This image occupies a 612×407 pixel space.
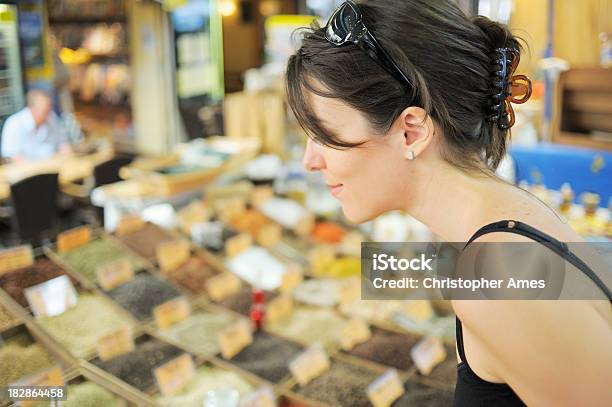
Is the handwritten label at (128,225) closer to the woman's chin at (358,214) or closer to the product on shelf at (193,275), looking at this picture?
the product on shelf at (193,275)

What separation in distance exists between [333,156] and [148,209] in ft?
8.17

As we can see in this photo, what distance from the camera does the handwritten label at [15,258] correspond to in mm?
1961

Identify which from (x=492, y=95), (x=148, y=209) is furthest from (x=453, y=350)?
(x=148, y=209)

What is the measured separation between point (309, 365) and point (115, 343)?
658 mm

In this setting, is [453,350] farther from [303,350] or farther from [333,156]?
[333,156]

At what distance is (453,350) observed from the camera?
92.3 inches

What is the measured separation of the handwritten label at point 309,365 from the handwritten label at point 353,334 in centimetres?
15

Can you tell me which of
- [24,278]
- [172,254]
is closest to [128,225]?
[172,254]

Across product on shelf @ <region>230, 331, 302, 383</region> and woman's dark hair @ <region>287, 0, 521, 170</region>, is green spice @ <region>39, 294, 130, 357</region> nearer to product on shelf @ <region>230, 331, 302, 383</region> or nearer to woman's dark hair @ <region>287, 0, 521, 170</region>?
product on shelf @ <region>230, 331, 302, 383</region>

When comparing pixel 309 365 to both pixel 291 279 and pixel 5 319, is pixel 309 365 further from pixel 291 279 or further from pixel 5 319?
pixel 5 319

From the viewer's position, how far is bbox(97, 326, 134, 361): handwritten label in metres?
1.97

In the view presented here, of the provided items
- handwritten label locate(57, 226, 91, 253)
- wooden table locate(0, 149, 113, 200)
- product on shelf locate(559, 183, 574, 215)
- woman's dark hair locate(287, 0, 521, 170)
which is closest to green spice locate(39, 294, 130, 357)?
handwritten label locate(57, 226, 91, 253)

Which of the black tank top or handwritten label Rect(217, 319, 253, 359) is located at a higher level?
the black tank top

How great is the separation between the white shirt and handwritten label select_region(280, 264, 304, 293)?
1.22 m
